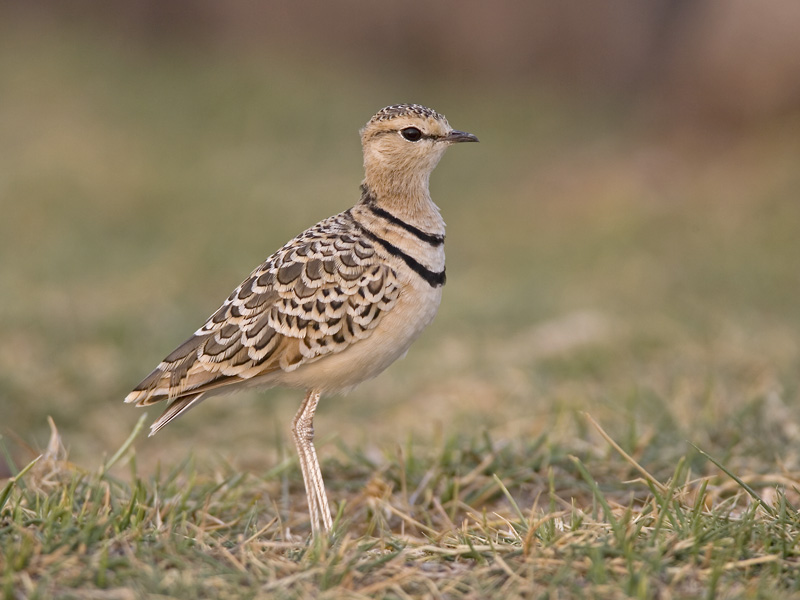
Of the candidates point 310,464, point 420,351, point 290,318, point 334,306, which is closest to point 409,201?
point 334,306

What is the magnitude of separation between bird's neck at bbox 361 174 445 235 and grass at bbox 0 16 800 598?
3.09 feet

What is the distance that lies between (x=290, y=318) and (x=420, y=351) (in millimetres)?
3914

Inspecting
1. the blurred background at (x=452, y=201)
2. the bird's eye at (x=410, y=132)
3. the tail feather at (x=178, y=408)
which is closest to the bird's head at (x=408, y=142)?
the bird's eye at (x=410, y=132)

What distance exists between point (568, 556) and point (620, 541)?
0.15 meters

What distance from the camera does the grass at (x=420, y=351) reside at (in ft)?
9.26

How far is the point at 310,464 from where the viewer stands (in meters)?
3.70

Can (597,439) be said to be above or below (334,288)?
below

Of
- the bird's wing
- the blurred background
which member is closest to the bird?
the bird's wing

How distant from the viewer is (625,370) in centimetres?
631

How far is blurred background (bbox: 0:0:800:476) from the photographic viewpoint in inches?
232

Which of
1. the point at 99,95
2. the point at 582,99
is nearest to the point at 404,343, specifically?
the point at 99,95

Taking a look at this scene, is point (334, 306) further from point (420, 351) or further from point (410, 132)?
point (420, 351)

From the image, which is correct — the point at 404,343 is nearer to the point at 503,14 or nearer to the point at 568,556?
the point at 568,556

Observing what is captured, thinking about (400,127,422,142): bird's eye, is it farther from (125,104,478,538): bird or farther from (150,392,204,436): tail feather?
(150,392,204,436): tail feather
